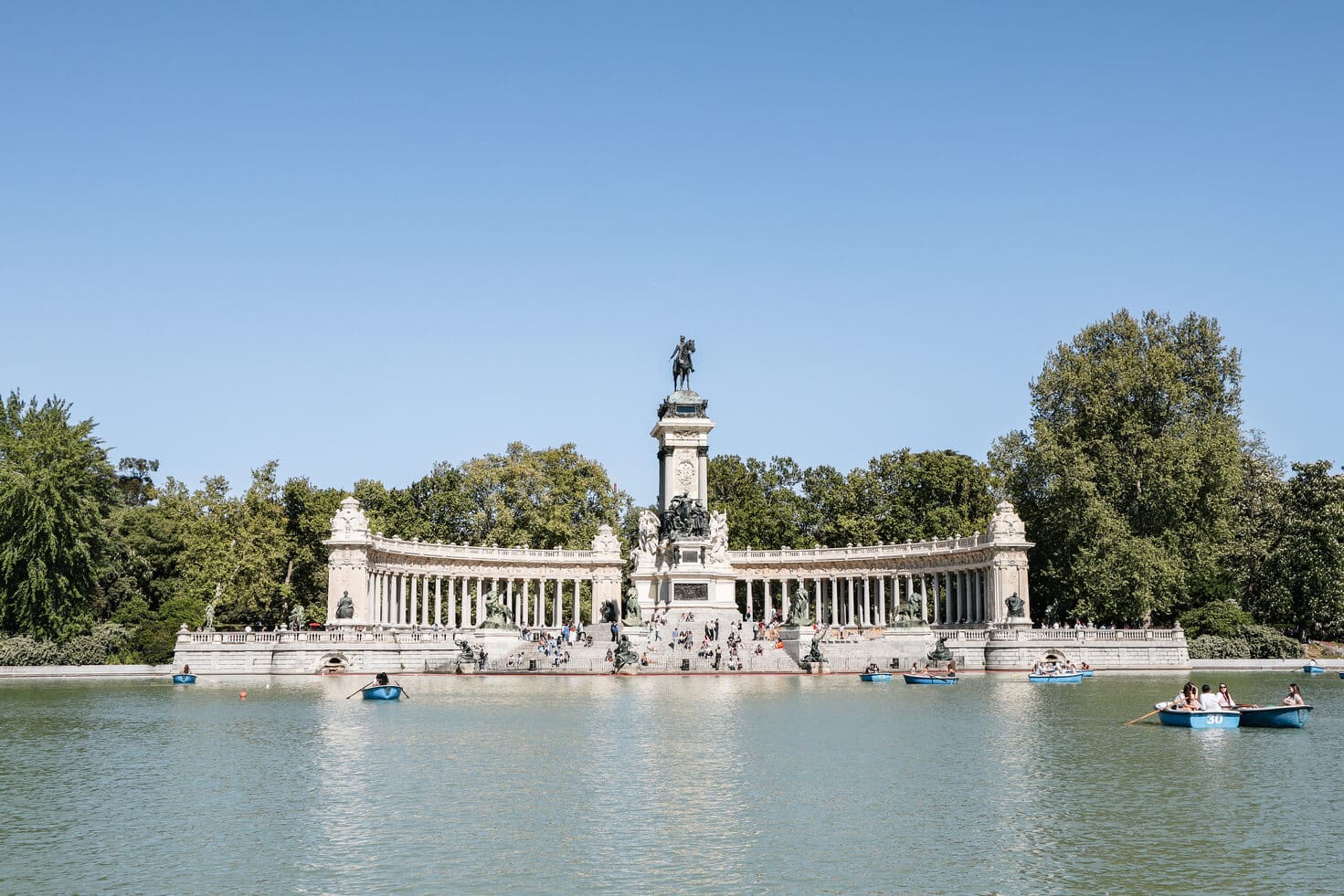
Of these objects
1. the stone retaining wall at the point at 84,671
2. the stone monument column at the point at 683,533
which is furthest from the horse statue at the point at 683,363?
the stone retaining wall at the point at 84,671

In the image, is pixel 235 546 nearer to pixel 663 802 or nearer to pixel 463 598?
pixel 463 598

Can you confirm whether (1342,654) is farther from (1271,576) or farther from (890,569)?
(890,569)

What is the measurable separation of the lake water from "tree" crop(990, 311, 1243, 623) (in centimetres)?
2963

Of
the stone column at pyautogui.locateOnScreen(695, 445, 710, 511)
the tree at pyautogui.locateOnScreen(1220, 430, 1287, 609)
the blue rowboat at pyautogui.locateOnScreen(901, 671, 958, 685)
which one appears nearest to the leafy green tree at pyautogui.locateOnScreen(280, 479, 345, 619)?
the stone column at pyautogui.locateOnScreen(695, 445, 710, 511)

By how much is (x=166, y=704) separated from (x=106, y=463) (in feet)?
100

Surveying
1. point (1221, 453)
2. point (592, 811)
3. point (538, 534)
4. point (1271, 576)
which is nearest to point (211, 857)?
point (592, 811)

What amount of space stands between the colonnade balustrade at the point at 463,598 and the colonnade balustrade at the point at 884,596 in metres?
12.7

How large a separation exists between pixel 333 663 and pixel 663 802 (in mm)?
39965

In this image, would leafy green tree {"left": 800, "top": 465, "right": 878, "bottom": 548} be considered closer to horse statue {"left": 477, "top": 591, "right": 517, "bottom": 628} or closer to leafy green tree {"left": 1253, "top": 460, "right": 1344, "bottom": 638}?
leafy green tree {"left": 1253, "top": 460, "right": 1344, "bottom": 638}

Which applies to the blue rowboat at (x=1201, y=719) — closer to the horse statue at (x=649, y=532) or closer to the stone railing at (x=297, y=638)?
the stone railing at (x=297, y=638)

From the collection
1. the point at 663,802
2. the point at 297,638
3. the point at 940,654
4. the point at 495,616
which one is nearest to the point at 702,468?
the point at 495,616

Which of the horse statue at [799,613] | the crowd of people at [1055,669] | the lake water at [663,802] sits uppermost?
the horse statue at [799,613]

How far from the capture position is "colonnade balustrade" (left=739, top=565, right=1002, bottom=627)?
74.5 m

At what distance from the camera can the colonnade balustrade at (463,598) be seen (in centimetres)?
7394
